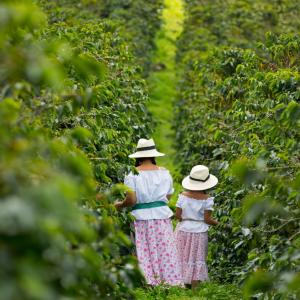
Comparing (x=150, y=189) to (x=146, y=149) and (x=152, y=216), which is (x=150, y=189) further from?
(x=146, y=149)

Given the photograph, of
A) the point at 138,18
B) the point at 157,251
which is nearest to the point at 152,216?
the point at 157,251

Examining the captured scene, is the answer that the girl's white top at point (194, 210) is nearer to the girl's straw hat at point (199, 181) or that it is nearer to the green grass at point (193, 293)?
the girl's straw hat at point (199, 181)

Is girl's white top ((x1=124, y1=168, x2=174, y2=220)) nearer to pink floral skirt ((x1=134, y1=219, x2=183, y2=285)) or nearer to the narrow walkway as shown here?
pink floral skirt ((x1=134, y1=219, x2=183, y2=285))

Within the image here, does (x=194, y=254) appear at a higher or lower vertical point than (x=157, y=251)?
lower

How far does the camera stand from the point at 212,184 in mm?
7496

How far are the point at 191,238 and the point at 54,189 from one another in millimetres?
5293

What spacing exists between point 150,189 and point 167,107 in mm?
14139

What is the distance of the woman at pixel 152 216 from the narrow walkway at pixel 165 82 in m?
7.99

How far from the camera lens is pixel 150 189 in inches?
283

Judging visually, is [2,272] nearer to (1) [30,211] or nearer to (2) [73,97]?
(1) [30,211]

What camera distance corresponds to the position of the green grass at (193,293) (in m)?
6.89

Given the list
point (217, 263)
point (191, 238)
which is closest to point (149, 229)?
point (191, 238)

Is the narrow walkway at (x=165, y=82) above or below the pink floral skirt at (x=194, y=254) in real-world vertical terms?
below

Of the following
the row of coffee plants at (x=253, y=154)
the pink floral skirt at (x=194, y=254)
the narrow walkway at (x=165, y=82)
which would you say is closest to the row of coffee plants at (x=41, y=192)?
the row of coffee plants at (x=253, y=154)
